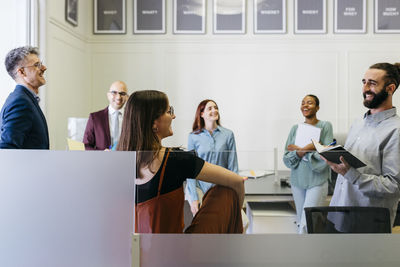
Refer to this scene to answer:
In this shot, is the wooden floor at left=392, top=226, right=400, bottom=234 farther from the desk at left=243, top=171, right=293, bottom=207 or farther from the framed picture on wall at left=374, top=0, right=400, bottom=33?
the framed picture on wall at left=374, top=0, right=400, bottom=33

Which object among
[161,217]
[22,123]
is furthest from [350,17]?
[161,217]

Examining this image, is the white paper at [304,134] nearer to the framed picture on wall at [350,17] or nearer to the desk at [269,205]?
the desk at [269,205]

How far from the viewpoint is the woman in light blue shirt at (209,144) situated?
1505mm

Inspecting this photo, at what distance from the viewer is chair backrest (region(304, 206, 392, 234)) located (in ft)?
4.93

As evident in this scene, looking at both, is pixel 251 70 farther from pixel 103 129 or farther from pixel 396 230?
pixel 396 230

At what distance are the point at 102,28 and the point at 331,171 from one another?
4.33 metres

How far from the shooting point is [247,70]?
5.23m

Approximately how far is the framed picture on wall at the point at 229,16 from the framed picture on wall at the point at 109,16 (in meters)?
1.17

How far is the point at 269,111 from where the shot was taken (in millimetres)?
5234

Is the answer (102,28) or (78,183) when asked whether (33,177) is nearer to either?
(78,183)

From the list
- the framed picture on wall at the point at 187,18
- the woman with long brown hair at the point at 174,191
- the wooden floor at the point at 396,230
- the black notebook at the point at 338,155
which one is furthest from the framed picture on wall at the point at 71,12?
the wooden floor at the point at 396,230

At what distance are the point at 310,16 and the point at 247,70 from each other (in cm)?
103

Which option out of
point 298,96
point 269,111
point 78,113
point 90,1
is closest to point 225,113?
point 269,111

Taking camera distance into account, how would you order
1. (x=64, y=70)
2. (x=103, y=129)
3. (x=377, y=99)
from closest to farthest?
(x=377, y=99), (x=103, y=129), (x=64, y=70)
